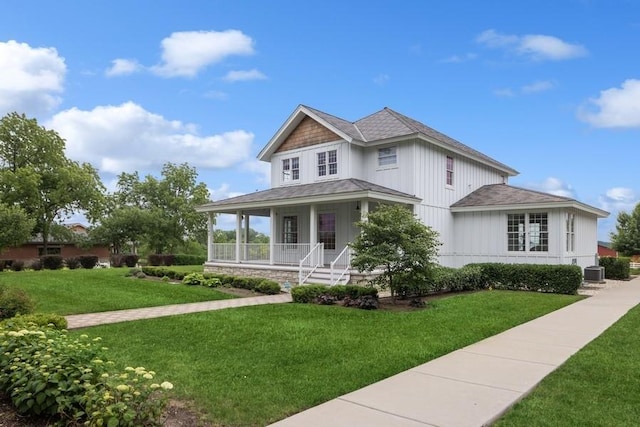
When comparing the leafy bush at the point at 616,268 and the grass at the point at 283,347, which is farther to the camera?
the leafy bush at the point at 616,268

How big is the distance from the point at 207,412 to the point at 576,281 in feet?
48.7

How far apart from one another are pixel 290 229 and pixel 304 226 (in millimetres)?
931

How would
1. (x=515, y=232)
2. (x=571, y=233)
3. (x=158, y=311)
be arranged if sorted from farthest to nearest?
(x=571, y=233), (x=515, y=232), (x=158, y=311)

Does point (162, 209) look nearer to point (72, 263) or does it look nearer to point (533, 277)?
point (72, 263)

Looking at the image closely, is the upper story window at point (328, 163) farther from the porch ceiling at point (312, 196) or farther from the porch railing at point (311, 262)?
the porch railing at point (311, 262)

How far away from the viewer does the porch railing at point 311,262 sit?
1627 cm

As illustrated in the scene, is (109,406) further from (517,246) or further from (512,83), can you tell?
(517,246)

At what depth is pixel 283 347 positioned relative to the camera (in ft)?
23.6

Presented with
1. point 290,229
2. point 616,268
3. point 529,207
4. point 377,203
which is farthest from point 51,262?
point 616,268

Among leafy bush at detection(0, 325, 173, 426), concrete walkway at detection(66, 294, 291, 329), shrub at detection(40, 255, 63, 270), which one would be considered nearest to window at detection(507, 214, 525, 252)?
concrete walkway at detection(66, 294, 291, 329)

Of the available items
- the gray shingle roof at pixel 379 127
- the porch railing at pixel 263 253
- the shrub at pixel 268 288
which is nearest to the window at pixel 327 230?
the porch railing at pixel 263 253

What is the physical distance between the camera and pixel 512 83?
15.7 m

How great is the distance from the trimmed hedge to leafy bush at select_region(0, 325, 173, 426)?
50.0ft

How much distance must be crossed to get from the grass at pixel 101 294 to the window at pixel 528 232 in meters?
11.7
